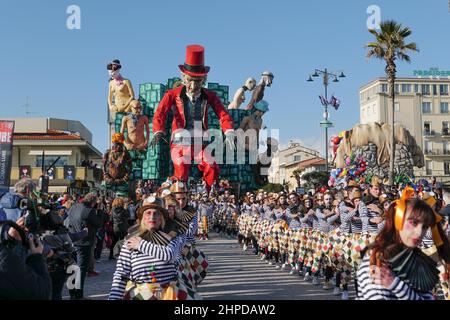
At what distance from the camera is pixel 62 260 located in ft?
21.6

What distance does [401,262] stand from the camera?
3.29 metres

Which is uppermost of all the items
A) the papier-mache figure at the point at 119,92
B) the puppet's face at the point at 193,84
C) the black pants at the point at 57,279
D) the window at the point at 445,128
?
the window at the point at 445,128

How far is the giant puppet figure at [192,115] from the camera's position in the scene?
19781 millimetres

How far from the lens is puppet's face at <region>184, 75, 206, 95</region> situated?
20420 mm

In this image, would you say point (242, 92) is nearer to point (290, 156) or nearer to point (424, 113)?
point (424, 113)

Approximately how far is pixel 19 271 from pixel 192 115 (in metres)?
19.0

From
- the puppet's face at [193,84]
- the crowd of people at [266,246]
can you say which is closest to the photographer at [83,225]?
the crowd of people at [266,246]

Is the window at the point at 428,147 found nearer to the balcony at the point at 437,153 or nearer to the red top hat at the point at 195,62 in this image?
the balcony at the point at 437,153

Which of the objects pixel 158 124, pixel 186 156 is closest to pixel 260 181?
pixel 186 156

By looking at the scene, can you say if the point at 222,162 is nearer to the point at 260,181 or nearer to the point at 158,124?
the point at 260,181

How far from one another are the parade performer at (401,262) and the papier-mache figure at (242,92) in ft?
126

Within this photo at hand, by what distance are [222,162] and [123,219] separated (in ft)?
67.8

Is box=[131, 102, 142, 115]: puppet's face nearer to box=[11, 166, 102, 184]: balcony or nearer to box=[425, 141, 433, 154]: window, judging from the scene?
box=[11, 166, 102, 184]: balcony

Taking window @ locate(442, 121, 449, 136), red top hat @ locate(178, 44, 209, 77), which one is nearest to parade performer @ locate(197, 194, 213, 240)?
red top hat @ locate(178, 44, 209, 77)
